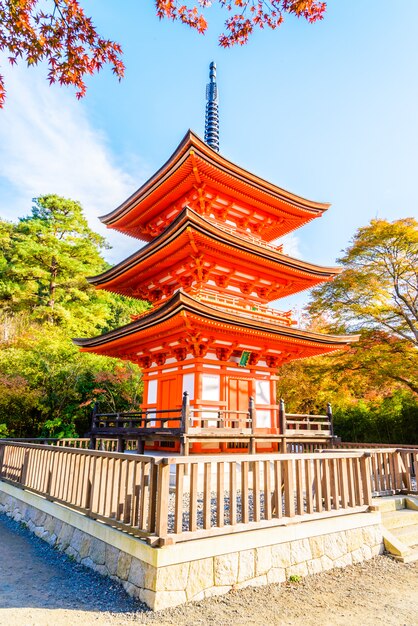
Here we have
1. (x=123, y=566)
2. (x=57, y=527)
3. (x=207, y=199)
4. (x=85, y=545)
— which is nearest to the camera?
(x=123, y=566)

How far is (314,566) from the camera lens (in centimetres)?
554

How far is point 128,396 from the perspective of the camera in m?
20.7

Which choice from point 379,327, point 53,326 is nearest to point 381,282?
point 379,327

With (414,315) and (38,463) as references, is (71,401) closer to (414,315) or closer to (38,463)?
(38,463)

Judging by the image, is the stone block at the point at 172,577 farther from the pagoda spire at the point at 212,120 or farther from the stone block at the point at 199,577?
the pagoda spire at the point at 212,120

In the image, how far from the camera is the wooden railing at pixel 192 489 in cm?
455

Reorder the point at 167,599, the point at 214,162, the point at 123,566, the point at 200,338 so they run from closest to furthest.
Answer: the point at 167,599
the point at 123,566
the point at 200,338
the point at 214,162

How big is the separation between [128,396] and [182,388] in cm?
937

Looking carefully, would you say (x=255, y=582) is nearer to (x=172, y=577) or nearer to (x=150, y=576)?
(x=172, y=577)

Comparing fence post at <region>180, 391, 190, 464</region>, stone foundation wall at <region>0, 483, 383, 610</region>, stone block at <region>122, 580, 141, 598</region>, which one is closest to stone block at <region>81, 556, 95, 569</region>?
stone foundation wall at <region>0, 483, 383, 610</region>

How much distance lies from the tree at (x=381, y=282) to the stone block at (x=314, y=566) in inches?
501

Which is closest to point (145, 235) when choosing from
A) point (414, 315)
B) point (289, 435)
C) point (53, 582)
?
point (289, 435)

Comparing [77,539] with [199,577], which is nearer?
[199,577]

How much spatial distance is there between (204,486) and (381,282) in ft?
47.9
